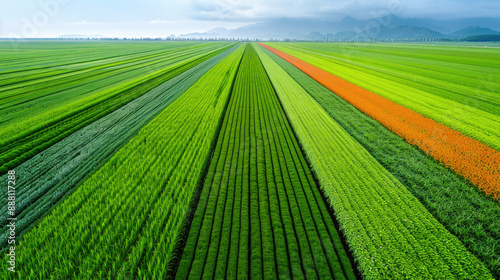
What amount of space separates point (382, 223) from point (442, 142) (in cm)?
707

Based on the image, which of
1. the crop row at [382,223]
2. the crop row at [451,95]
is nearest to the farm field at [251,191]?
the crop row at [382,223]

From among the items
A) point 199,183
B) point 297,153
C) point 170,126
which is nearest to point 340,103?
point 297,153

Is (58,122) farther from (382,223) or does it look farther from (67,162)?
(382,223)

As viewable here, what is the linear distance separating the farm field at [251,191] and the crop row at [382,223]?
0.12ft

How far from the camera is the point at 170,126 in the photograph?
12.8 m

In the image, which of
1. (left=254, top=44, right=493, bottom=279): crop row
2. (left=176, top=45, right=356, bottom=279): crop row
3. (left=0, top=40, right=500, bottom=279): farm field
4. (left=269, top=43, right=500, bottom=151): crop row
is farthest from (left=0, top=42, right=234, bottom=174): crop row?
(left=269, top=43, right=500, bottom=151): crop row

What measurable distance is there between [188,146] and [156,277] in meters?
6.13

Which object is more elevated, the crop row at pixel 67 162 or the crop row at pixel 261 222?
the crop row at pixel 67 162

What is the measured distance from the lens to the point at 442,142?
35.0 ft

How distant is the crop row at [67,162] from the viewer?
6.83 metres

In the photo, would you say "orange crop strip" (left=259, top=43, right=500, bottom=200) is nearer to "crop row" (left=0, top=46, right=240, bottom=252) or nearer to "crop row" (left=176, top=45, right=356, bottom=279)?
"crop row" (left=176, top=45, right=356, bottom=279)

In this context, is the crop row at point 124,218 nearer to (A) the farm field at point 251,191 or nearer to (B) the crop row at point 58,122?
(A) the farm field at point 251,191

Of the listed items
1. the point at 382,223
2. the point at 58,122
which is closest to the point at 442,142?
the point at 382,223

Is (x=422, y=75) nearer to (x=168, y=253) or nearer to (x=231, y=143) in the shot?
(x=231, y=143)
